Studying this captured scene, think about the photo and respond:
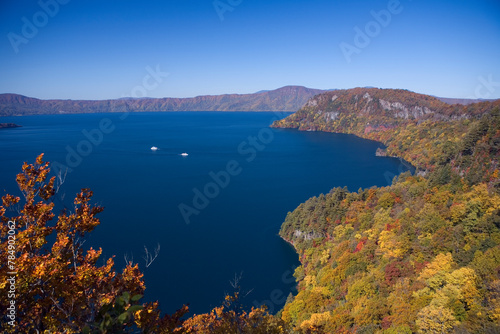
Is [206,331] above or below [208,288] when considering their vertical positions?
above

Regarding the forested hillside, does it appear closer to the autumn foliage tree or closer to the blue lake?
the blue lake

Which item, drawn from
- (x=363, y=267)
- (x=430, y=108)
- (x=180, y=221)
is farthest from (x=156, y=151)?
(x=430, y=108)

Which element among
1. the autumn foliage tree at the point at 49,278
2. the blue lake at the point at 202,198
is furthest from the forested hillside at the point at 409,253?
the autumn foliage tree at the point at 49,278

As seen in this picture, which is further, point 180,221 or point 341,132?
point 341,132

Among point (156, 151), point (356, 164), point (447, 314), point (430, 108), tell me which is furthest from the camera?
point (430, 108)

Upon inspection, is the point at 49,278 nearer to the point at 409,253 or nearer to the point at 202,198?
the point at 409,253

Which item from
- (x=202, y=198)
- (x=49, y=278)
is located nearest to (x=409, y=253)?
(x=49, y=278)

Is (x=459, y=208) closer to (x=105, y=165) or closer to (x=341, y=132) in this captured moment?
(x=105, y=165)
